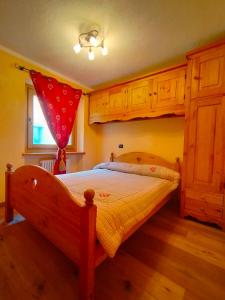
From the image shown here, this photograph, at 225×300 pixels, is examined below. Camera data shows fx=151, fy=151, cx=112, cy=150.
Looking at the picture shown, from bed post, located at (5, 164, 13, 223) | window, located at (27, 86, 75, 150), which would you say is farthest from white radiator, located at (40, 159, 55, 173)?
bed post, located at (5, 164, 13, 223)

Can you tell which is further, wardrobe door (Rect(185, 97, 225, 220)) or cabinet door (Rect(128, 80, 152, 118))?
cabinet door (Rect(128, 80, 152, 118))

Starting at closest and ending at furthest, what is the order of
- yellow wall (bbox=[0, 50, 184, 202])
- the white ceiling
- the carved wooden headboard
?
1. the white ceiling
2. yellow wall (bbox=[0, 50, 184, 202])
3. the carved wooden headboard

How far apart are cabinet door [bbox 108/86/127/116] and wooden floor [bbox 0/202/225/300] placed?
219 centimetres

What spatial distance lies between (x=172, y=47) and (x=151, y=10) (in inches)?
31.9

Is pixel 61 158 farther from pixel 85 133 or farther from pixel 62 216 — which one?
pixel 62 216

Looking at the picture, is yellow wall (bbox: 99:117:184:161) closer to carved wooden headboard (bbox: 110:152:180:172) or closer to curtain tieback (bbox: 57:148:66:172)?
carved wooden headboard (bbox: 110:152:180:172)

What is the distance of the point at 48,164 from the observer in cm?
299

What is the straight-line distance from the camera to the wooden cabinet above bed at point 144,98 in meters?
2.33

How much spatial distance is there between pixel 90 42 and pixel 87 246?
2.42 metres

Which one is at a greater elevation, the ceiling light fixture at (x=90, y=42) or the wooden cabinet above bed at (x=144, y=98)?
the ceiling light fixture at (x=90, y=42)

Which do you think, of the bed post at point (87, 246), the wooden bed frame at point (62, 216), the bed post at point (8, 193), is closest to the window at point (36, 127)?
the bed post at point (8, 193)

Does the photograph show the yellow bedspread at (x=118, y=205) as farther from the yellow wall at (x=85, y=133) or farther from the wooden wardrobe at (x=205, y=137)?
the yellow wall at (x=85, y=133)

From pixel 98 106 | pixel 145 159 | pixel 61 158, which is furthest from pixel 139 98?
pixel 61 158

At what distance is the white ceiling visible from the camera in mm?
1611
